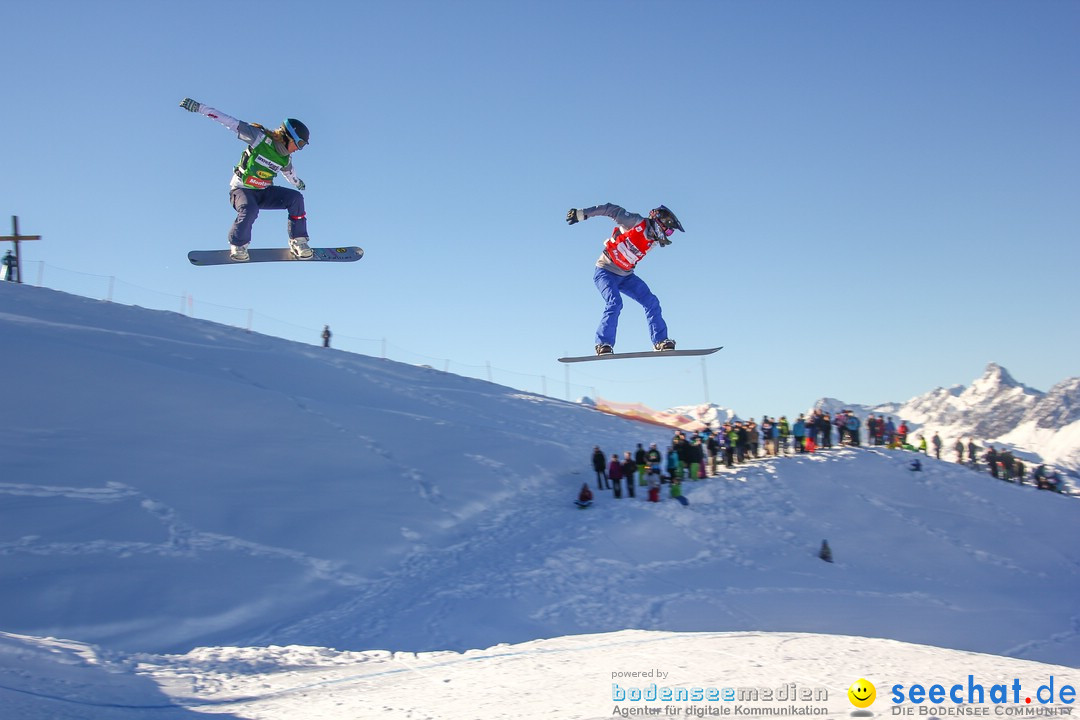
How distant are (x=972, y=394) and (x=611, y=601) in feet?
405

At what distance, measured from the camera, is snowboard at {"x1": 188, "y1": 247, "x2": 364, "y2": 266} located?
41.1 ft

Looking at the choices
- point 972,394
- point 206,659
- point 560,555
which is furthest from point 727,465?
point 972,394

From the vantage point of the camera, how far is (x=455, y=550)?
15172 millimetres

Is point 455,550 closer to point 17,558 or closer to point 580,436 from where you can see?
point 17,558

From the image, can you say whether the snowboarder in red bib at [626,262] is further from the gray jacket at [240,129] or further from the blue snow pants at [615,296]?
the gray jacket at [240,129]

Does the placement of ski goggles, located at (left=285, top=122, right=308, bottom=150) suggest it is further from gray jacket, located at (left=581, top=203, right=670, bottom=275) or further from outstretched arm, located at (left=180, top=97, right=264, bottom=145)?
gray jacket, located at (left=581, top=203, right=670, bottom=275)

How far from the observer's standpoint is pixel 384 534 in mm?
15102

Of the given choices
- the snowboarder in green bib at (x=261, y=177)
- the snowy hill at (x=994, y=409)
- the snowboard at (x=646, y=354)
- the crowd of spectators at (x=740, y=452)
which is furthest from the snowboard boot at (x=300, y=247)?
the snowy hill at (x=994, y=409)

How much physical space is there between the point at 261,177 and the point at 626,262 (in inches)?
202

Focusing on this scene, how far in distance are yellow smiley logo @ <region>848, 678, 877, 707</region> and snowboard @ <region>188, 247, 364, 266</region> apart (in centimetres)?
938

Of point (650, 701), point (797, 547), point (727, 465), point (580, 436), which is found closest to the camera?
point (650, 701)

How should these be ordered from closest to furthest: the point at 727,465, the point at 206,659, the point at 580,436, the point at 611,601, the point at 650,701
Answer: the point at 650,701 < the point at 206,659 < the point at 611,601 < the point at 727,465 < the point at 580,436

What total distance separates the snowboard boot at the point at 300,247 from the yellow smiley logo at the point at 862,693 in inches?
369

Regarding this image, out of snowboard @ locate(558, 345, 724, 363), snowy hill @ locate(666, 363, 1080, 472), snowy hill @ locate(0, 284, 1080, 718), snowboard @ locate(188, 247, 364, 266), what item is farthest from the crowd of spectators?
snowy hill @ locate(666, 363, 1080, 472)
